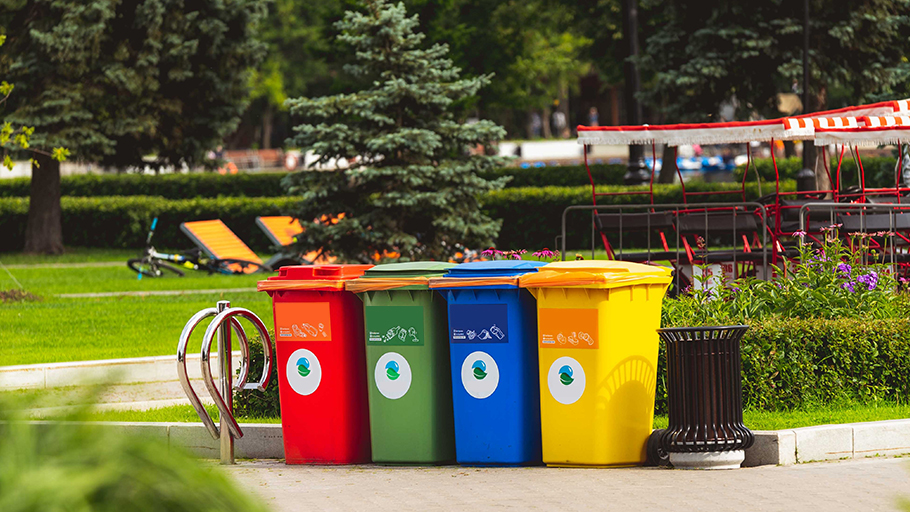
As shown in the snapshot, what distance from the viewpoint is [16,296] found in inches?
609

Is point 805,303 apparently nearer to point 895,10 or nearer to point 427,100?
point 427,100

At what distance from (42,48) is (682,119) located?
1391 cm

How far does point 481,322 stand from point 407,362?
0.56 m

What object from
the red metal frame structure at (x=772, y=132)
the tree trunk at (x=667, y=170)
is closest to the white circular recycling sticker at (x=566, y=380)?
the red metal frame structure at (x=772, y=132)

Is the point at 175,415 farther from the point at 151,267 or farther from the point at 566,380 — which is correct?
the point at 151,267

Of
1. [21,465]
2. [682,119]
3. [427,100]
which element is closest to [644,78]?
[682,119]

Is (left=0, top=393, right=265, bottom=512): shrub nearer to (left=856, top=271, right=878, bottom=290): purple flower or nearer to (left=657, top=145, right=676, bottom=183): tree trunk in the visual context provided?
(left=856, top=271, right=878, bottom=290): purple flower

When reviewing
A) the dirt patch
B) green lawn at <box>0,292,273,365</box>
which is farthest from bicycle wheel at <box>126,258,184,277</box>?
the dirt patch

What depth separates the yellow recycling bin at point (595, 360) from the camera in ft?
21.6

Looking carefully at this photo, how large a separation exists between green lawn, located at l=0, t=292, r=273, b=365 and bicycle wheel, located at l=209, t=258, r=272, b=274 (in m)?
4.09

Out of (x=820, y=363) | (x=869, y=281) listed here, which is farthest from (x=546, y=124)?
(x=820, y=363)

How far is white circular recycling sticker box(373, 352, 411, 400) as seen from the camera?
275 inches

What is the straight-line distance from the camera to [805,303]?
27.7 feet

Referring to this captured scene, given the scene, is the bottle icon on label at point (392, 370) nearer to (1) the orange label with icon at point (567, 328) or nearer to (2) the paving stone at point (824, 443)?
(1) the orange label with icon at point (567, 328)
